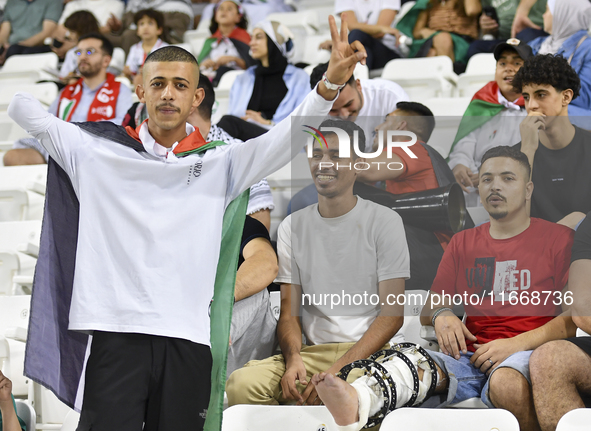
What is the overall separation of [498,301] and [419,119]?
1.02 m

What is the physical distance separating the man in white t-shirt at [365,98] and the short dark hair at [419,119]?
0.41 feet

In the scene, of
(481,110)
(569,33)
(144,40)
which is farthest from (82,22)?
(569,33)

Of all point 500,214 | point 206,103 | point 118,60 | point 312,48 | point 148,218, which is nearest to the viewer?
point 148,218

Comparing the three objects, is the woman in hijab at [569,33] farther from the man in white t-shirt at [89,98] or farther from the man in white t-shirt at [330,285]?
the man in white t-shirt at [89,98]

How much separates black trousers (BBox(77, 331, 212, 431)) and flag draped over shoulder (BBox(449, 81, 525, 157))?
1.74 metres

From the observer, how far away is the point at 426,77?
407cm

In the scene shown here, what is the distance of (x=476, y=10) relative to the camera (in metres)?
4.41

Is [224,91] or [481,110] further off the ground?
[224,91]

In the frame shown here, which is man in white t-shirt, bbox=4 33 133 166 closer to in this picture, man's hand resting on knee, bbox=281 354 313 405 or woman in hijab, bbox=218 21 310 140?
woman in hijab, bbox=218 21 310 140

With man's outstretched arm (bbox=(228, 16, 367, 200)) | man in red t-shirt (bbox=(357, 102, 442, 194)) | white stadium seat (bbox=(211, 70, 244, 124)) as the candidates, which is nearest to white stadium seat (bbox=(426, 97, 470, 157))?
man in red t-shirt (bbox=(357, 102, 442, 194))

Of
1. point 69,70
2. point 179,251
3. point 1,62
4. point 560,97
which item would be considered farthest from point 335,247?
point 1,62

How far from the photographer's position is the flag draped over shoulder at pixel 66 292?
1.68 m

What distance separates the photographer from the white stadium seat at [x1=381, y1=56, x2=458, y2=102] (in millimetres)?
4055

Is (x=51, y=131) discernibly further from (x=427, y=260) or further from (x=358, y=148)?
(x=427, y=260)
